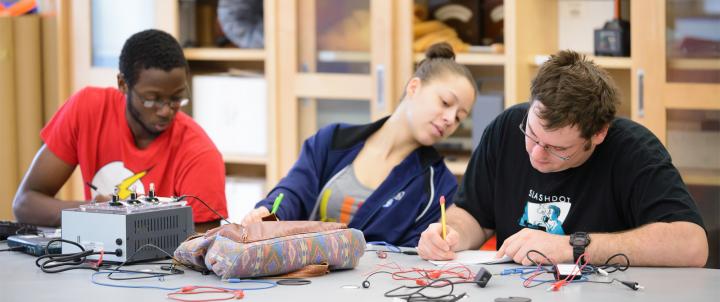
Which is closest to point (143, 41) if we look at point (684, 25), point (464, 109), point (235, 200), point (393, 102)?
point (464, 109)

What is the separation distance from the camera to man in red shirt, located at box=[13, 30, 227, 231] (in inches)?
114

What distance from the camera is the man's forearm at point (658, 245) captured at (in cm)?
218

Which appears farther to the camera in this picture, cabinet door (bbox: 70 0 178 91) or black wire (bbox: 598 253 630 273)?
cabinet door (bbox: 70 0 178 91)

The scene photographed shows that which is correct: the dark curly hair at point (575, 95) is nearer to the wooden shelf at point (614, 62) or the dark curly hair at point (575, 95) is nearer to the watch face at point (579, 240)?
the watch face at point (579, 240)

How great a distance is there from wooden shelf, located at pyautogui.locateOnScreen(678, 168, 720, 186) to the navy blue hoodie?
1.15 metres

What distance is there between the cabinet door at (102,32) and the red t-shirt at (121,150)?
1.52 metres

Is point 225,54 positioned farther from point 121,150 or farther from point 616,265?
point 616,265

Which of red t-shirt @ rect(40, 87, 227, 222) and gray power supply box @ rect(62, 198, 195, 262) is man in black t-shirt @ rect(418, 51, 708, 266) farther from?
red t-shirt @ rect(40, 87, 227, 222)

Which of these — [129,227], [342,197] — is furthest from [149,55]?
[129,227]

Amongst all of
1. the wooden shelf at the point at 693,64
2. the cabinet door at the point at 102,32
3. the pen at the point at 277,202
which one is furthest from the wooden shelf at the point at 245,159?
the wooden shelf at the point at 693,64

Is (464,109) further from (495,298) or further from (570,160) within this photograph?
(495,298)

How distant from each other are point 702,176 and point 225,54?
6.80 ft

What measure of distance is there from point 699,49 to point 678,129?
294 millimetres

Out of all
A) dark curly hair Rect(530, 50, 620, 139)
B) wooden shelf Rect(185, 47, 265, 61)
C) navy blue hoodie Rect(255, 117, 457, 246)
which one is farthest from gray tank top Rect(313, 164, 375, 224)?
wooden shelf Rect(185, 47, 265, 61)
